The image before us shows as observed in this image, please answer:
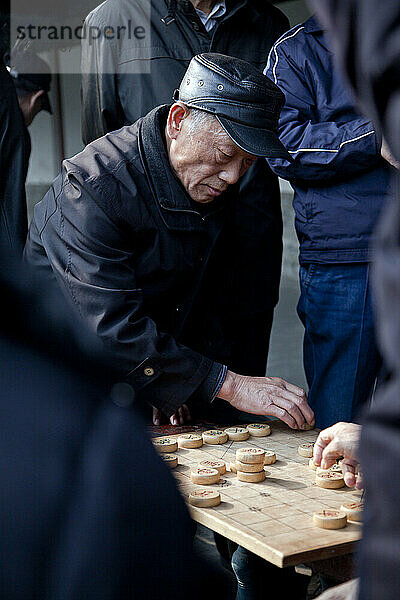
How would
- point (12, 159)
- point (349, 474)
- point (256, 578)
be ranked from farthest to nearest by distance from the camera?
point (12, 159), point (256, 578), point (349, 474)

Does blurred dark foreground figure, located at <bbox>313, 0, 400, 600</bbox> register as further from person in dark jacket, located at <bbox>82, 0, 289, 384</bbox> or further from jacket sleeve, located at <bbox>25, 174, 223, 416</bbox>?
person in dark jacket, located at <bbox>82, 0, 289, 384</bbox>

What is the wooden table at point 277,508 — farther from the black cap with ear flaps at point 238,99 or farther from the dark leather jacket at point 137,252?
the black cap with ear flaps at point 238,99

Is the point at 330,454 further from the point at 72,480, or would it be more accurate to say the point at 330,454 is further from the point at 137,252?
the point at 72,480

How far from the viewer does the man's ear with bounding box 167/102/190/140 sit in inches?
95.2

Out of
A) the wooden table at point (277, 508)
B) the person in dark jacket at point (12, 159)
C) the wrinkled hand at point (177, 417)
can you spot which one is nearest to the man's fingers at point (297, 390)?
the wooden table at point (277, 508)

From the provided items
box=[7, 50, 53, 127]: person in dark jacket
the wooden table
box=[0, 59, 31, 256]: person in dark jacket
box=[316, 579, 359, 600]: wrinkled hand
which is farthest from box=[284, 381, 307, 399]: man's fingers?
box=[7, 50, 53, 127]: person in dark jacket

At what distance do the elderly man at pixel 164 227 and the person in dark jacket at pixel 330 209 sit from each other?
0.35 meters

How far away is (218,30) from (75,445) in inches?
107

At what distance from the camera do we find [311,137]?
2.71 metres

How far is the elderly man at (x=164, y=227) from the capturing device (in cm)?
230

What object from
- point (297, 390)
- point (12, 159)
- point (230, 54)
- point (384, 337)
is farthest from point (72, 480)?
point (12, 159)

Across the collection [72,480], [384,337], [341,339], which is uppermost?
[384,337]

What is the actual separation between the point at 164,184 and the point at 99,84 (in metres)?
1.08

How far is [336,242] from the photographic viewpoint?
2.83 metres
